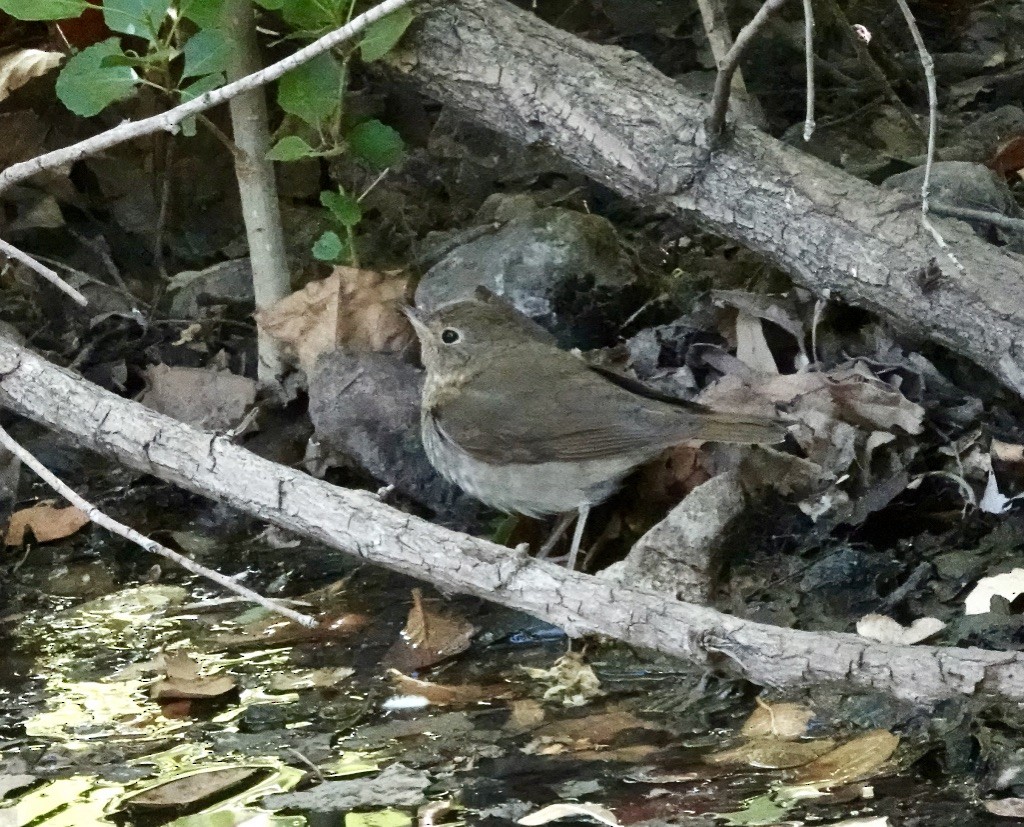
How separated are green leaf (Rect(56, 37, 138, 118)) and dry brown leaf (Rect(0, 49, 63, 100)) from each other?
3.64 feet

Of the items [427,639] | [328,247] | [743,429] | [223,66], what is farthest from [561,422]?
[223,66]

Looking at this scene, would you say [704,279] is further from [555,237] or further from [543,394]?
[543,394]

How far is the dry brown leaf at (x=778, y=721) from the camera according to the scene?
3.25 metres

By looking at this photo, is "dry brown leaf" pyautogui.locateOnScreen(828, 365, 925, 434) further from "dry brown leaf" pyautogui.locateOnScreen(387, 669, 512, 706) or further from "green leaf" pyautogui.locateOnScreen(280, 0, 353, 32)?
"green leaf" pyautogui.locateOnScreen(280, 0, 353, 32)

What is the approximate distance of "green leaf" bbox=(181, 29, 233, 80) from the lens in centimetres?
422

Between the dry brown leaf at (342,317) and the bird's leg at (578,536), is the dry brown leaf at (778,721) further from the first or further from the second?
the dry brown leaf at (342,317)

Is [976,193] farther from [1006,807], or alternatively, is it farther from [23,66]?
[23,66]

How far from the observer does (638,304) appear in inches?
213

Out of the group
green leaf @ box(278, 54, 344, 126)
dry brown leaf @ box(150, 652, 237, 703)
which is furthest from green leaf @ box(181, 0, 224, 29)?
dry brown leaf @ box(150, 652, 237, 703)

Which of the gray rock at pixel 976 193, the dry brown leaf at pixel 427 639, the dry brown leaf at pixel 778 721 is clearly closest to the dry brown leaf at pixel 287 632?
the dry brown leaf at pixel 427 639

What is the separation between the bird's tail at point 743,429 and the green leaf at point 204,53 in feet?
6.47

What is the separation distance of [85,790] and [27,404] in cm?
146

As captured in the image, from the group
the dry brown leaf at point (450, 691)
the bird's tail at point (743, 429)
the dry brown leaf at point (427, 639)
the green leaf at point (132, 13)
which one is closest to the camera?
the dry brown leaf at point (450, 691)

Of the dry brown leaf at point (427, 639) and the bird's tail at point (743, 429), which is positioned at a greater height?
the bird's tail at point (743, 429)
